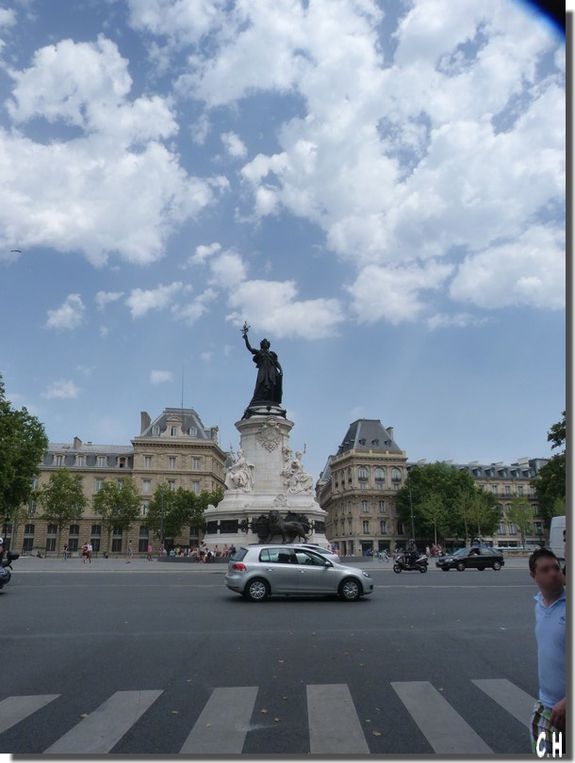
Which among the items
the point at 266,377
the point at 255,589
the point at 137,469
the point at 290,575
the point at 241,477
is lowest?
the point at 255,589

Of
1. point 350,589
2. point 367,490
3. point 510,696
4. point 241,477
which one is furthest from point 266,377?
point 367,490

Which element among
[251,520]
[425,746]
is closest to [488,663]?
[425,746]

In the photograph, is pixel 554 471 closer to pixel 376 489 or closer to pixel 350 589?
pixel 350 589

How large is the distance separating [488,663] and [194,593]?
14.0m

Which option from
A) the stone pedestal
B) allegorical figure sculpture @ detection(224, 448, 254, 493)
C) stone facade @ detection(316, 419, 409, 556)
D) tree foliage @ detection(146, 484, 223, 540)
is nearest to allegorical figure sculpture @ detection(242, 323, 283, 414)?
the stone pedestal

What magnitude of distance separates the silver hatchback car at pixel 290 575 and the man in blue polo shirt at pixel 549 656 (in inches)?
578

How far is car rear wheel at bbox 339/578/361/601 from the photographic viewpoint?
1894cm

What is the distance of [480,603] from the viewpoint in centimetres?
1856

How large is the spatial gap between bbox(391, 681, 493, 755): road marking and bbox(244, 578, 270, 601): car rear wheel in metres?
10.7

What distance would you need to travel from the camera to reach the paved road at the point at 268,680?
20.3 ft

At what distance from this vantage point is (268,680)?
864cm

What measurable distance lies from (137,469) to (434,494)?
44222 mm

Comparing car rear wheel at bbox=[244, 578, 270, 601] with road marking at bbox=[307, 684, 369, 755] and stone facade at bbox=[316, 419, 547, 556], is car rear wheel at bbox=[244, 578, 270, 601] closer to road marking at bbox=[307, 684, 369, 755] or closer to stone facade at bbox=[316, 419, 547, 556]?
road marking at bbox=[307, 684, 369, 755]

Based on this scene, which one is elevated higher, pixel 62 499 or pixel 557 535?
pixel 557 535
